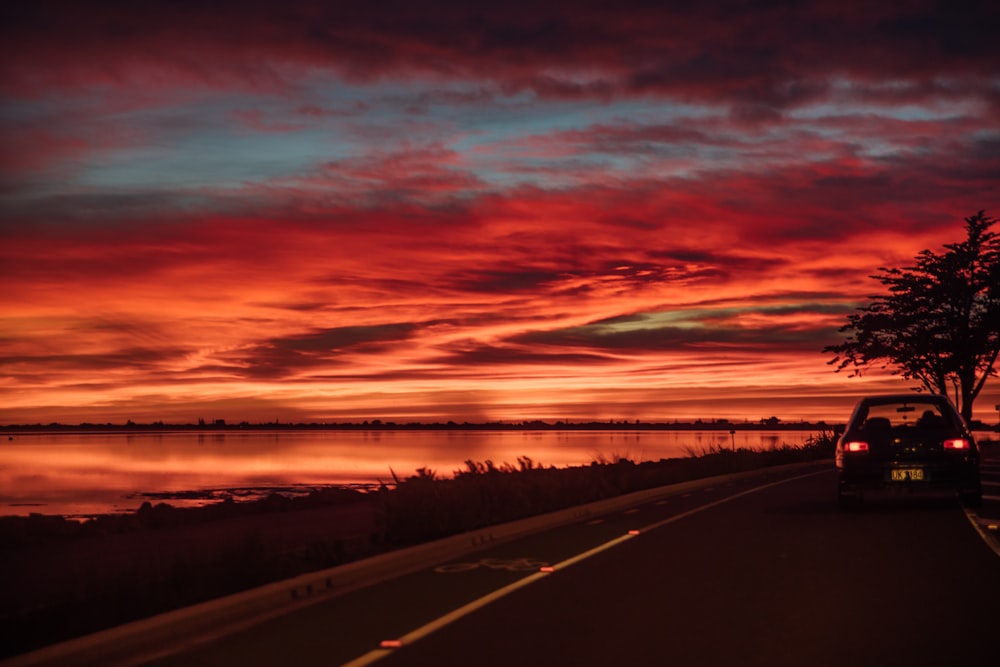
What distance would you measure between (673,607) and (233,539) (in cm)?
1082

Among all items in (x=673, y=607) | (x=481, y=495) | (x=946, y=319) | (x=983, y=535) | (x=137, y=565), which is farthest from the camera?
A: (x=946, y=319)

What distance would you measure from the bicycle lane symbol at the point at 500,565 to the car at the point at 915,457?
24.7 ft

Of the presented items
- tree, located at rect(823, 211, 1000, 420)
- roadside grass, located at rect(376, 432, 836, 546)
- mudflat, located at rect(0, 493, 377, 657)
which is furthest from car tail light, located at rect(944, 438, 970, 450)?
tree, located at rect(823, 211, 1000, 420)

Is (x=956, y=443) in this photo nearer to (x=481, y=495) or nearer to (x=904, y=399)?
(x=904, y=399)

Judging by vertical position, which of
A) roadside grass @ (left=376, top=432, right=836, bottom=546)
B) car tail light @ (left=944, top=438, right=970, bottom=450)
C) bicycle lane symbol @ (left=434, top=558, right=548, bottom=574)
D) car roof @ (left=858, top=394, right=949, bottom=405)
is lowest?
bicycle lane symbol @ (left=434, top=558, right=548, bottom=574)

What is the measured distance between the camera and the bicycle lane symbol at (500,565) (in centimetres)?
1306

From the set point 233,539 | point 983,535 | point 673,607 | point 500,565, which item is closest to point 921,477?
point 983,535

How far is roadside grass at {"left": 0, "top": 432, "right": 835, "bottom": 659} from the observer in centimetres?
1085

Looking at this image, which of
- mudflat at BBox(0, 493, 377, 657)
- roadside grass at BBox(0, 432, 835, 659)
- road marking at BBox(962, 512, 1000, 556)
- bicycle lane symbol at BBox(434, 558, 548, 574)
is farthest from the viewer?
road marking at BBox(962, 512, 1000, 556)

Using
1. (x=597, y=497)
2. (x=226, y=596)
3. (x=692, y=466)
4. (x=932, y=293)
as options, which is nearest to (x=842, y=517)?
(x=597, y=497)

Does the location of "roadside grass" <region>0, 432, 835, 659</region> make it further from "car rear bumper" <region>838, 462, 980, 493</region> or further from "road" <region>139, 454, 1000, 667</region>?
"car rear bumper" <region>838, 462, 980, 493</region>

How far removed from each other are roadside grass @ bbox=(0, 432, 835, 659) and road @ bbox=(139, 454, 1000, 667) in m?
1.55

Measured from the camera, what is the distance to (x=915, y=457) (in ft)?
61.3

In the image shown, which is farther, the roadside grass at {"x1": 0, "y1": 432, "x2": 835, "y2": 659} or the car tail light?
the car tail light
